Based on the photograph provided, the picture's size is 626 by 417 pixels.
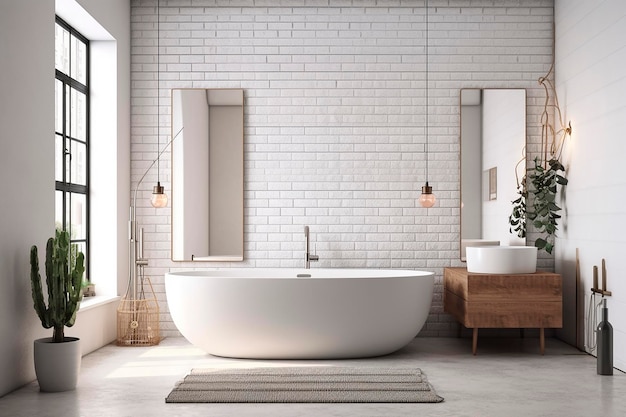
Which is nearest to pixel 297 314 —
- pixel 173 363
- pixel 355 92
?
pixel 173 363

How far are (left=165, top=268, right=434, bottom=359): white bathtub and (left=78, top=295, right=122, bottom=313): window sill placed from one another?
26.5 inches

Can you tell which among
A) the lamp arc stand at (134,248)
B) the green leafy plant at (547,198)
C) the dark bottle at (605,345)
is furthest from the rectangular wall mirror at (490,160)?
the lamp arc stand at (134,248)

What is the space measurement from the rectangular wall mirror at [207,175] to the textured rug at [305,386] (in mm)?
1769

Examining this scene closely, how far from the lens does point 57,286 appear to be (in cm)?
434

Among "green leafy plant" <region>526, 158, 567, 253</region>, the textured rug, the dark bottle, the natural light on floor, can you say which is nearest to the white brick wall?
"green leafy plant" <region>526, 158, 567, 253</region>

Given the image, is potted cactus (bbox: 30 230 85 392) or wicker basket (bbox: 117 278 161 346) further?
wicker basket (bbox: 117 278 161 346)

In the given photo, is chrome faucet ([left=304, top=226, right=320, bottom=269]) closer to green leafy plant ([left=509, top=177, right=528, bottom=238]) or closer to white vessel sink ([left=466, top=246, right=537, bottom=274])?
white vessel sink ([left=466, top=246, right=537, bottom=274])

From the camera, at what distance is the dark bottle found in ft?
15.6

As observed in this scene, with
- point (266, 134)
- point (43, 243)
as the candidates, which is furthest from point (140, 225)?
point (43, 243)

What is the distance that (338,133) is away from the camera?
6.48 meters

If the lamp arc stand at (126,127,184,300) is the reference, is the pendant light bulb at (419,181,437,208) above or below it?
above

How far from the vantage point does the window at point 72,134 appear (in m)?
5.54

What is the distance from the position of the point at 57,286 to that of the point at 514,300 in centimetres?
323

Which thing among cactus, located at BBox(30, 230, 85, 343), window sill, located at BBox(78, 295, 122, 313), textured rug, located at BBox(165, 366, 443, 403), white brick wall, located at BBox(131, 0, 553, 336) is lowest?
textured rug, located at BBox(165, 366, 443, 403)
